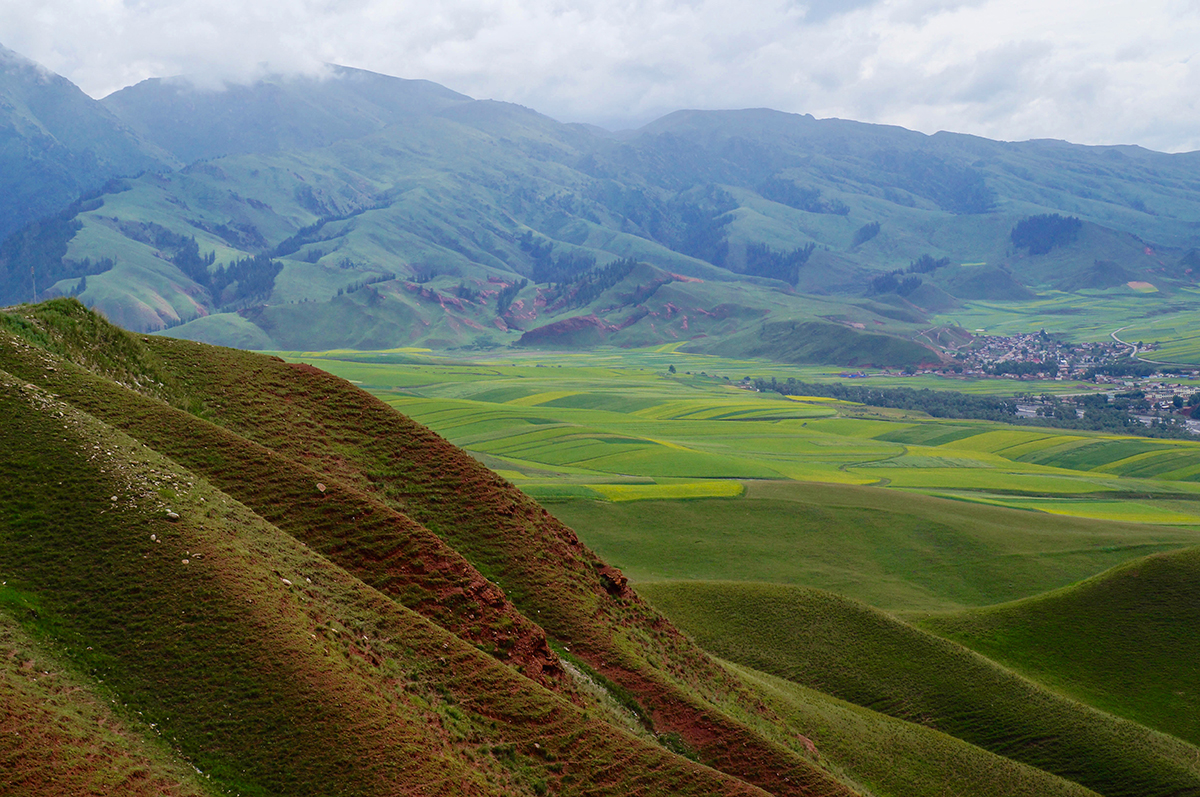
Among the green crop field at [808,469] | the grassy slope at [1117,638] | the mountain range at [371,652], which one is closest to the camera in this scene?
the mountain range at [371,652]

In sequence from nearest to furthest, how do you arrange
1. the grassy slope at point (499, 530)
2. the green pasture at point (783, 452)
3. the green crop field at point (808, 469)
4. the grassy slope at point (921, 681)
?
1. the grassy slope at point (499, 530)
2. the grassy slope at point (921, 681)
3. the green crop field at point (808, 469)
4. the green pasture at point (783, 452)

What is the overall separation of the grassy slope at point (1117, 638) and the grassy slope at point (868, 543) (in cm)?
1169

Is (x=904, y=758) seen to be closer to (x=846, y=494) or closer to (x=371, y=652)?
(x=371, y=652)

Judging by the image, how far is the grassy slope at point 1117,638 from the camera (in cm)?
5512

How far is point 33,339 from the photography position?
35.4 metres

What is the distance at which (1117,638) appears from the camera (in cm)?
5984

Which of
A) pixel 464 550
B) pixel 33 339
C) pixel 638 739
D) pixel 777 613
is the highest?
pixel 33 339

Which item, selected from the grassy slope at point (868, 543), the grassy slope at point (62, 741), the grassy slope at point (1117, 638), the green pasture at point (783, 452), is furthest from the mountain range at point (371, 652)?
the green pasture at point (783, 452)

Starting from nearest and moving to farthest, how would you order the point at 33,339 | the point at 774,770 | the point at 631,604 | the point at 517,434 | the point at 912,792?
the point at 774,770 → the point at 33,339 → the point at 631,604 → the point at 912,792 → the point at 517,434

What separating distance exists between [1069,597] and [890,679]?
21.0m

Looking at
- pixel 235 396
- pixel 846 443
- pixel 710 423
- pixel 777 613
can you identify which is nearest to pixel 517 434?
pixel 710 423

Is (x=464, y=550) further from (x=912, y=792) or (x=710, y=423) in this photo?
(x=710, y=423)

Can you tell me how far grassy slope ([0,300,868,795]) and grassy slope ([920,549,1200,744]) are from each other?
34.4 m

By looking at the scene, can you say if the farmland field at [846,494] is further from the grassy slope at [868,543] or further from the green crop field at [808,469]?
the green crop field at [808,469]
